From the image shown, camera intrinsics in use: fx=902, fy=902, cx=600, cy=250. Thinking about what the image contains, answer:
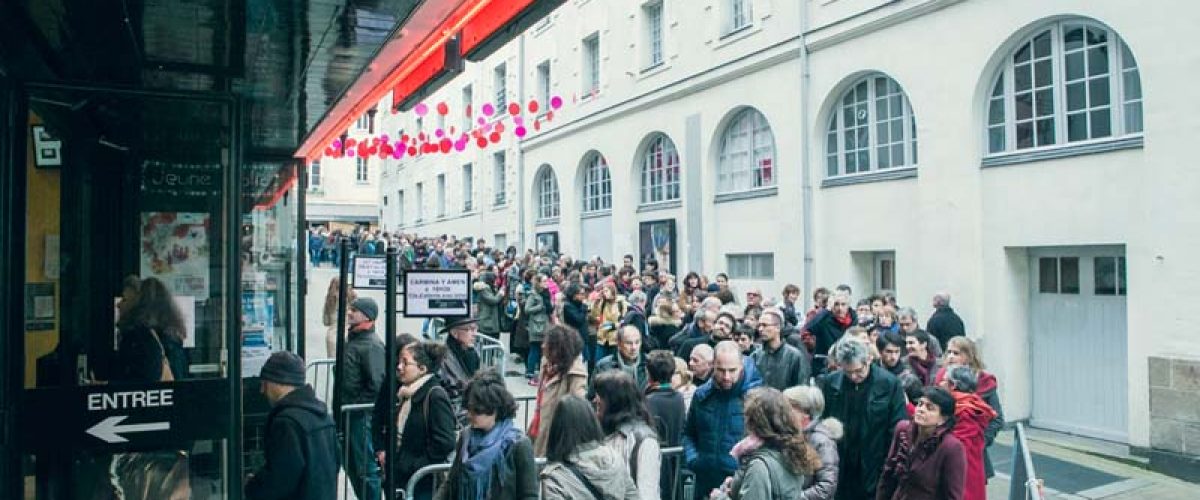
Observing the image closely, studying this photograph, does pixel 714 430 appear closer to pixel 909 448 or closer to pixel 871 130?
pixel 909 448

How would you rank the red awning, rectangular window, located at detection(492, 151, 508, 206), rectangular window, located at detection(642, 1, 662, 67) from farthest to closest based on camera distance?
rectangular window, located at detection(492, 151, 508, 206), rectangular window, located at detection(642, 1, 662, 67), the red awning

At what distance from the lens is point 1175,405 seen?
9.20 metres

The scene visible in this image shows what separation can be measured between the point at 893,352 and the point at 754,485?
3313 mm

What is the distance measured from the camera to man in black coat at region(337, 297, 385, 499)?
691 cm

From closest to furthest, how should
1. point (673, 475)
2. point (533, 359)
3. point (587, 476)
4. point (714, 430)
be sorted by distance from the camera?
point (587, 476)
point (714, 430)
point (673, 475)
point (533, 359)

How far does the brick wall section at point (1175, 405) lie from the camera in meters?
9.02

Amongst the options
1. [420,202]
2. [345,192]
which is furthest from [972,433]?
[345,192]

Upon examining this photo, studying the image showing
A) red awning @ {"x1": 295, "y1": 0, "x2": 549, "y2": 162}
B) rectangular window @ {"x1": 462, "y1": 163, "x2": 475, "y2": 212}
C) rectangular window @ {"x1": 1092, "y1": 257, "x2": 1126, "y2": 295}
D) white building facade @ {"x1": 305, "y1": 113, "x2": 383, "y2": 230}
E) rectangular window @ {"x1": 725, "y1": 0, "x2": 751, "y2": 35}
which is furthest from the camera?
white building facade @ {"x1": 305, "y1": 113, "x2": 383, "y2": 230}

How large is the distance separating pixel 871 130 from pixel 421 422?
1078 centimetres

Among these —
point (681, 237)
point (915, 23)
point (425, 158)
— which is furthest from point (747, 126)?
point (425, 158)

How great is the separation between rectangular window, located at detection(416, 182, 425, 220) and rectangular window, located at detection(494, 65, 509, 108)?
38.9 ft

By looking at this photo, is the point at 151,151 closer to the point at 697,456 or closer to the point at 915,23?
the point at 697,456

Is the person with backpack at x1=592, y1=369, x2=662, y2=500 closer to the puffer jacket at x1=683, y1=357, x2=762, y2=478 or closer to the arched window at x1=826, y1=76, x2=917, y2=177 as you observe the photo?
the puffer jacket at x1=683, y1=357, x2=762, y2=478

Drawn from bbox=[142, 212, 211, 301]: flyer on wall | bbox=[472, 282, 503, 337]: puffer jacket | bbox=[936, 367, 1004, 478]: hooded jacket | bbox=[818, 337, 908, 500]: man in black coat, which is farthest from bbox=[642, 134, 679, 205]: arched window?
bbox=[142, 212, 211, 301]: flyer on wall
